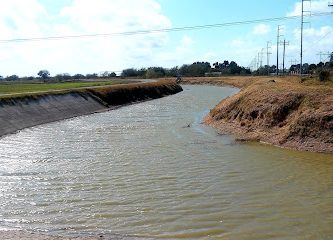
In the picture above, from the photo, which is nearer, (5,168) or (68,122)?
(5,168)

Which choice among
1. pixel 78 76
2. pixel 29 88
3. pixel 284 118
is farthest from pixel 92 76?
pixel 284 118

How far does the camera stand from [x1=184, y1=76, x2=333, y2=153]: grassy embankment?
72.0 ft

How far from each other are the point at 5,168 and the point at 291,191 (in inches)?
467

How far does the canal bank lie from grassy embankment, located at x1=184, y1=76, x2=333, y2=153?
14817 mm

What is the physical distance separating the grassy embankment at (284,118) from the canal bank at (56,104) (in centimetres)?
1482

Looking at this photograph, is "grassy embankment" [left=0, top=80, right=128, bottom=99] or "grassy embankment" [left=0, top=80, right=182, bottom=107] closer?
"grassy embankment" [left=0, top=80, right=182, bottom=107]

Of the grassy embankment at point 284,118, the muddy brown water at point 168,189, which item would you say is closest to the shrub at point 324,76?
the grassy embankment at point 284,118

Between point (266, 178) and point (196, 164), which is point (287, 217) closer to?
point (266, 178)

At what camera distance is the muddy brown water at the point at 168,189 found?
11570 mm

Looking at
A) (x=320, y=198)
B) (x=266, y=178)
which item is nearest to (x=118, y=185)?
(x=266, y=178)

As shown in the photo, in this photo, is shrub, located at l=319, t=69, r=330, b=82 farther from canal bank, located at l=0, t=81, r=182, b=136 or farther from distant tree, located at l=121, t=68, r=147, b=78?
distant tree, located at l=121, t=68, r=147, b=78

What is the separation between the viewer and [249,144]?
23.8 m

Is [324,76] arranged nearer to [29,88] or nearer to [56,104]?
[56,104]

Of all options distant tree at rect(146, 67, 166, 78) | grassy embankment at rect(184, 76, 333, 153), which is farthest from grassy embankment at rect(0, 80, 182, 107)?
distant tree at rect(146, 67, 166, 78)
